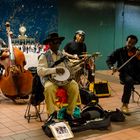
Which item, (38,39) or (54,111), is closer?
(54,111)

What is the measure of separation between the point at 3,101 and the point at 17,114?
0.84 m

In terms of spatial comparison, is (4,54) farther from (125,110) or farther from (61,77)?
(125,110)

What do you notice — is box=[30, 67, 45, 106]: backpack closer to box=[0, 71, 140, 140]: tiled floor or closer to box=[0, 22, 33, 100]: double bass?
box=[0, 71, 140, 140]: tiled floor

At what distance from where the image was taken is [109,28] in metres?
9.48

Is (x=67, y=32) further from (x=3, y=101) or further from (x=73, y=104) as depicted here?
(x=73, y=104)

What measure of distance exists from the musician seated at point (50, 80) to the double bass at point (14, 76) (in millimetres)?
1049

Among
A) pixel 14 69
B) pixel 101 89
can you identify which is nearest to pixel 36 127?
pixel 14 69

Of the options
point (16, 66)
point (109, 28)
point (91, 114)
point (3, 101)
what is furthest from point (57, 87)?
point (109, 28)

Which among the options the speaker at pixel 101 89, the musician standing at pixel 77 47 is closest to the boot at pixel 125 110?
the speaker at pixel 101 89

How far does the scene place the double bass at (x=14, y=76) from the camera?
197 inches

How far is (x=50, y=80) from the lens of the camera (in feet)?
13.1

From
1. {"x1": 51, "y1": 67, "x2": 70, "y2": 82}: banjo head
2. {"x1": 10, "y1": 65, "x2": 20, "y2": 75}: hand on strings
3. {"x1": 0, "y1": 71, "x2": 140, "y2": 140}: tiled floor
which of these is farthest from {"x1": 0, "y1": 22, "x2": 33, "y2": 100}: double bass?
{"x1": 51, "y1": 67, "x2": 70, "y2": 82}: banjo head

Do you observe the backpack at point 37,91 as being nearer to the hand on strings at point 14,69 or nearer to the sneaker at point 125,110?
the hand on strings at point 14,69

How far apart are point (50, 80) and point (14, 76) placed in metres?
1.20
